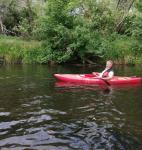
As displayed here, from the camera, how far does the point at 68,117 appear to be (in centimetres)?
991

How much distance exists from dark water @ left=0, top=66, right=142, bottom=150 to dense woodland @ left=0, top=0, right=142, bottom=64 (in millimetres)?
9549

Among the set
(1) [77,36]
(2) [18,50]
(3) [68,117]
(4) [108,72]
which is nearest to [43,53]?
(2) [18,50]

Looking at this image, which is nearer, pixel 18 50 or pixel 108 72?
pixel 108 72

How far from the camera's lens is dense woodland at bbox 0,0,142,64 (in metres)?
25.3

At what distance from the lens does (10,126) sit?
8.84 metres

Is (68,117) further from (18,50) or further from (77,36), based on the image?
(18,50)

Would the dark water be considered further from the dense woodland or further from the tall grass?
the tall grass

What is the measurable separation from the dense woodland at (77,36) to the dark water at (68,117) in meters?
9.55

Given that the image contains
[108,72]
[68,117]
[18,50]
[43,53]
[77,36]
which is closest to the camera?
[68,117]

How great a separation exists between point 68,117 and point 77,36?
15.7m

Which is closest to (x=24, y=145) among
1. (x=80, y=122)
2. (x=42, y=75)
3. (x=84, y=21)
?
(x=80, y=122)

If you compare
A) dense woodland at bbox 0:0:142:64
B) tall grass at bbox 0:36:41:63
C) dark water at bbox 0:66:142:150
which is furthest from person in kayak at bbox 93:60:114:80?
tall grass at bbox 0:36:41:63

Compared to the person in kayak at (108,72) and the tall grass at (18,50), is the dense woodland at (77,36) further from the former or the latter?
the person in kayak at (108,72)

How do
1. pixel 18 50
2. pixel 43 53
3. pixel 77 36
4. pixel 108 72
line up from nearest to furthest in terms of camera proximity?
pixel 108 72 < pixel 77 36 < pixel 43 53 < pixel 18 50
